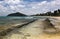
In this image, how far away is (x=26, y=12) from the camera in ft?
8.75

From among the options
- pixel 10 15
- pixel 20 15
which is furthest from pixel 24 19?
pixel 10 15

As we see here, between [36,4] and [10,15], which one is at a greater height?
[36,4]

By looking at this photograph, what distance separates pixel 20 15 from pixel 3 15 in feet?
1.05

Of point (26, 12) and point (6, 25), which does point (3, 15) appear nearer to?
point (6, 25)

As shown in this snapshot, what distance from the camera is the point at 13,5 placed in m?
2.60

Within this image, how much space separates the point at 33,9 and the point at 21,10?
22 cm

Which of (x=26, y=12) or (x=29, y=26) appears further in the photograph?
(x=29, y=26)

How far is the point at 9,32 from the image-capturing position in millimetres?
2604

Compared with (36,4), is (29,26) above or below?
below

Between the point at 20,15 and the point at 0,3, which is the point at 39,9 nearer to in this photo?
the point at 20,15

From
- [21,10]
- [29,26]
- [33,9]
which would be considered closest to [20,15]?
[21,10]

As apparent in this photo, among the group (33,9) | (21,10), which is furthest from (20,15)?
(33,9)

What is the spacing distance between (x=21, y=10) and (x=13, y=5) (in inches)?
6.8

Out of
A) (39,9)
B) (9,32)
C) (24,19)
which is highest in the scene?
(39,9)
